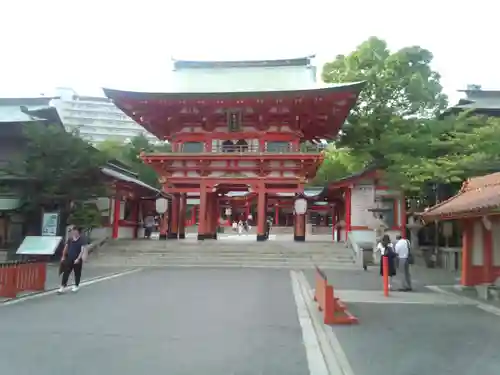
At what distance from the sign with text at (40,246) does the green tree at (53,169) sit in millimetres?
3394

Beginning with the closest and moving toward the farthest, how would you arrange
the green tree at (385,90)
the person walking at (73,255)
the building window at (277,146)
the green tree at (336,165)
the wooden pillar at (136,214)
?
1. the person walking at (73,255)
2. the green tree at (385,90)
3. the building window at (277,146)
4. the wooden pillar at (136,214)
5. the green tree at (336,165)

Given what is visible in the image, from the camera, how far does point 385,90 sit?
2834 centimetres

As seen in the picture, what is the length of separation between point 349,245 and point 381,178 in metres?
3.76

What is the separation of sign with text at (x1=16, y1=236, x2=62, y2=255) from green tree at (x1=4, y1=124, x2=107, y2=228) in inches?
134

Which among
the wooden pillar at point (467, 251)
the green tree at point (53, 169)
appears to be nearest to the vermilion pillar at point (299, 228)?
the green tree at point (53, 169)

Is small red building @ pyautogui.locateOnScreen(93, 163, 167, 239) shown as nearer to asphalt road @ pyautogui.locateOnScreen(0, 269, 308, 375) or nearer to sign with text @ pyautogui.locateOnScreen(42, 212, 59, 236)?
sign with text @ pyautogui.locateOnScreen(42, 212, 59, 236)

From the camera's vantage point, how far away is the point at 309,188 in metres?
49.0

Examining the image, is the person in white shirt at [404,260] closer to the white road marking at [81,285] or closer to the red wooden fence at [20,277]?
the white road marking at [81,285]

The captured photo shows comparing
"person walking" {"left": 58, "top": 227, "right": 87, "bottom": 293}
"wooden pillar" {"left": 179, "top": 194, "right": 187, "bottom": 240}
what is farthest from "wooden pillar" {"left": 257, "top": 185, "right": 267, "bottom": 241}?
"person walking" {"left": 58, "top": 227, "right": 87, "bottom": 293}

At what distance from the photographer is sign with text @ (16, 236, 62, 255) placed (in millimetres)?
18969

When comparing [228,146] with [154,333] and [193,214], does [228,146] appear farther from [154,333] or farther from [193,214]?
[193,214]

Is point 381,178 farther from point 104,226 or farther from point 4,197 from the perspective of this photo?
point 4,197

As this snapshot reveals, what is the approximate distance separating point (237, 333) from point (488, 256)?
9.54 metres

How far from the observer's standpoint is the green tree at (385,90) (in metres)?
28.0
